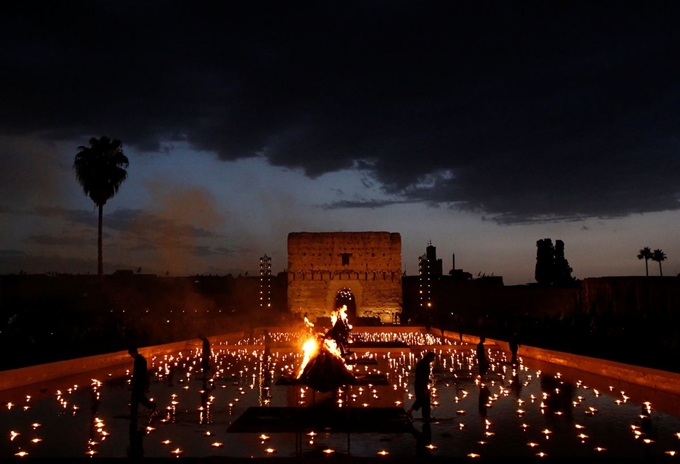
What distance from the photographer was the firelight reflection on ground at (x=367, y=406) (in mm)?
7988

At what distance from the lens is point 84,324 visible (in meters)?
25.2

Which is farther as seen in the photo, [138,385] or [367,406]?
[367,406]

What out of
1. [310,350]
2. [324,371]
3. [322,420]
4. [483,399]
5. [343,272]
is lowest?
[483,399]

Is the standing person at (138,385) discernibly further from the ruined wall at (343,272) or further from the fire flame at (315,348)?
the ruined wall at (343,272)

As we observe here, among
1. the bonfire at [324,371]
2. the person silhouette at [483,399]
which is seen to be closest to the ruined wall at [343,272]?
the person silhouette at [483,399]

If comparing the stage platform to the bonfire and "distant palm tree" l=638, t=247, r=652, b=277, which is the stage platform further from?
"distant palm tree" l=638, t=247, r=652, b=277

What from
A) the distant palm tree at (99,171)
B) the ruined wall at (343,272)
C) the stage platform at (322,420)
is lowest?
the stage platform at (322,420)

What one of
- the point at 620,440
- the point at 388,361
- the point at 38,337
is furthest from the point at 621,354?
the point at 38,337

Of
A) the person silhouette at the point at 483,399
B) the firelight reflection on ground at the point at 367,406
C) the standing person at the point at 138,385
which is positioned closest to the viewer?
the firelight reflection on ground at the point at 367,406

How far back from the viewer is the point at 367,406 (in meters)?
11.1

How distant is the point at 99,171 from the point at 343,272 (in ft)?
57.6

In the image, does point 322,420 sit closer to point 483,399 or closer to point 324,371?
point 324,371

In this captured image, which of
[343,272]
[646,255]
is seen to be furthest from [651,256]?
[343,272]

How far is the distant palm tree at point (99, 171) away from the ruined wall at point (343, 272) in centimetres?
1396
